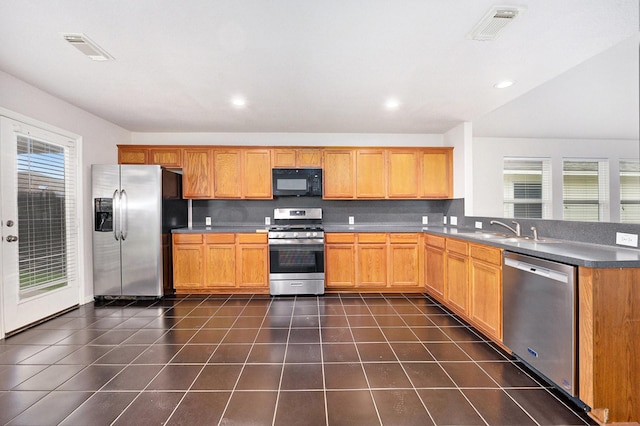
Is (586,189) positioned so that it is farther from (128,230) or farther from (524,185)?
(128,230)

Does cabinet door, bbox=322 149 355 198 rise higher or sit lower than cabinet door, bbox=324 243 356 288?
higher

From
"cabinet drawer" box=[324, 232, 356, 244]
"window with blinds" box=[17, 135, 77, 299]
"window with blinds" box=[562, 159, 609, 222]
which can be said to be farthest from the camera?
"window with blinds" box=[562, 159, 609, 222]

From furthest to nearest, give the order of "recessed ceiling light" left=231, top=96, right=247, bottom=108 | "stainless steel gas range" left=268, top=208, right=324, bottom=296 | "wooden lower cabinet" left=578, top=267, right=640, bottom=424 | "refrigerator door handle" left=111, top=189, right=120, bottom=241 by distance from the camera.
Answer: "stainless steel gas range" left=268, top=208, right=324, bottom=296
"refrigerator door handle" left=111, top=189, right=120, bottom=241
"recessed ceiling light" left=231, top=96, right=247, bottom=108
"wooden lower cabinet" left=578, top=267, right=640, bottom=424

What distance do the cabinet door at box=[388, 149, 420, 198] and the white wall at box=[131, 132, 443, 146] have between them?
1.12 ft

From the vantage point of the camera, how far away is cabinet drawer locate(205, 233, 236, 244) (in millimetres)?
4070

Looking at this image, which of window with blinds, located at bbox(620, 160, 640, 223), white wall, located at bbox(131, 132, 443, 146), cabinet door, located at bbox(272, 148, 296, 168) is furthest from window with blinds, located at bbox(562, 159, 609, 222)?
cabinet door, located at bbox(272, 148, 296, 168)

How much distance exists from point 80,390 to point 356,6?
3064 mm

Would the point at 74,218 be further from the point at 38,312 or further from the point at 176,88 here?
the point at 176,88

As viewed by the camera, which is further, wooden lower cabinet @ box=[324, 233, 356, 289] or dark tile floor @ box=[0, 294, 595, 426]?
wooden lower cabinet @ box=[324, 233, 356, 289]

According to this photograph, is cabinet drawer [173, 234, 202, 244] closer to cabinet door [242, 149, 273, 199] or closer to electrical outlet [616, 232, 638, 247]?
cabinet door [242, 149, 273, 199]

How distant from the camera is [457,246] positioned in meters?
3.16

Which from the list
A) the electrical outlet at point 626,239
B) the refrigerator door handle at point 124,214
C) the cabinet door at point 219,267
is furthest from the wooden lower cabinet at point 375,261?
the refrigerator door handle at point 124,214

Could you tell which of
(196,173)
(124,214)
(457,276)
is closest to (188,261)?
(124,214)

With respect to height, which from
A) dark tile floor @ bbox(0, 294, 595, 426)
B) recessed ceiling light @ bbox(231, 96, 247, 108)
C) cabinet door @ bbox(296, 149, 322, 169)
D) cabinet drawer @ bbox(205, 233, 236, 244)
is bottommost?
dark tile floor @ bbox(0, 294, 595, 426)
